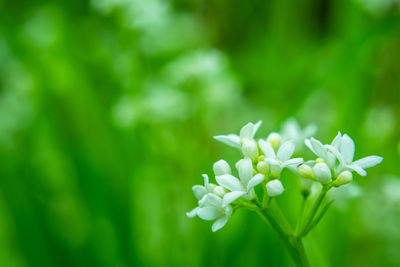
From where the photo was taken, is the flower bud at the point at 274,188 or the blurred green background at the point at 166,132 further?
the blurred green background at the point at 166,132

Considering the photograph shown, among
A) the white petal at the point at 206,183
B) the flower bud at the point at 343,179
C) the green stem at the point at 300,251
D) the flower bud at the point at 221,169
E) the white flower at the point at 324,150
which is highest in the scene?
the flower bud at the point at 221,169

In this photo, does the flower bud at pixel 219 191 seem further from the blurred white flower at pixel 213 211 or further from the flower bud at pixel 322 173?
the flower bud at pixel 322 173

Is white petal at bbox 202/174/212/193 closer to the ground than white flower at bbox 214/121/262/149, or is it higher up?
closer to the ground

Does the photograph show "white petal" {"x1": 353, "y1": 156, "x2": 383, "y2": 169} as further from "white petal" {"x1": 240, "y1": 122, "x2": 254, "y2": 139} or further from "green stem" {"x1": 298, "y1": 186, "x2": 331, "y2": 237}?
"white petal" {"x1": 240, "y1": 122, "x2": 254, "y2": 139}

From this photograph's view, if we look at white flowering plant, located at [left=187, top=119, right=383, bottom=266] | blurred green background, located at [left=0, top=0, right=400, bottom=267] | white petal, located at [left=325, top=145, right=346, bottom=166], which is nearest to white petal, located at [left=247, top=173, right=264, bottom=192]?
white flowering plant, located at [left=187, top=119, right=383, bottom=266]

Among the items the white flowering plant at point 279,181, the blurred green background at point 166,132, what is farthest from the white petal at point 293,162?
the blurred green background at point 166,132

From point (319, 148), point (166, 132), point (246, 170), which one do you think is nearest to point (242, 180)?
point (246, 170)

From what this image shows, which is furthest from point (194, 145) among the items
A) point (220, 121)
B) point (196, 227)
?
point (220, 121)

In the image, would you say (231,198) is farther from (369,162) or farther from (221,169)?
(369,162)
